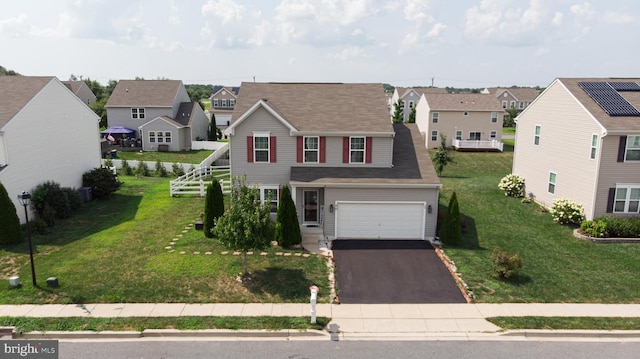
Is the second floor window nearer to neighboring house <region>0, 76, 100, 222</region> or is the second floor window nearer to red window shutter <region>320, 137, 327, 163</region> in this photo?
neighboring house <region>0, 76, 100, 222</region>

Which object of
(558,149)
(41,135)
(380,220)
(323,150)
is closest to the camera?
(380,220)

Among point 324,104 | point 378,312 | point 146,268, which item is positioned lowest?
point 378,312

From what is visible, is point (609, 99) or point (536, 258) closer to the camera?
point (536, 258)

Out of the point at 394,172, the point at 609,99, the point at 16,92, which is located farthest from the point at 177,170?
the point at 609,99

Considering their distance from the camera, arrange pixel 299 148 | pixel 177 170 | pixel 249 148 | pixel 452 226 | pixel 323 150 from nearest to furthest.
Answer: pixel 452 226, pixel 249 148, pixel 299 148, pixel 323 150, pixel 177 170

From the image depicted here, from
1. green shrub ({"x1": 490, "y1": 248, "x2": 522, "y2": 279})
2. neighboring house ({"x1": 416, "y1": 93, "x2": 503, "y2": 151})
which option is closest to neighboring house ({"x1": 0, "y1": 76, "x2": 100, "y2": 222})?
green shrub ({"x1": 490, "y1": 248, "x2": 522, "y2": 279})

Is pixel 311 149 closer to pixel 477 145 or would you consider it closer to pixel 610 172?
pixel 610 172

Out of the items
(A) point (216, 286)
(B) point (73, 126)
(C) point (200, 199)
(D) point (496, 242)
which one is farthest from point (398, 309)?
(B) point (73, 126)
